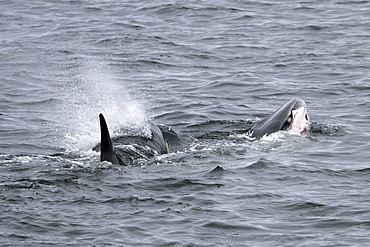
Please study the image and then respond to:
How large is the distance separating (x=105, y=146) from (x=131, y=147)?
185 centimetres

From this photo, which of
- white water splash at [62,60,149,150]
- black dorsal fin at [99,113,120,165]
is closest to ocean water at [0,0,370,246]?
white water splash at [62,60,149,150]

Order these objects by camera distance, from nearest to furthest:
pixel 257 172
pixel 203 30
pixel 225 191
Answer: pixel 225 191, pixel 257 172, pixel 203 30

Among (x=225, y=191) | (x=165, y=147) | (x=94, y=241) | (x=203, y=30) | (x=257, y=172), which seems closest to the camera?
(x=94, y=241)

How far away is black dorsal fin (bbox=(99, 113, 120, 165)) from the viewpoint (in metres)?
13.8

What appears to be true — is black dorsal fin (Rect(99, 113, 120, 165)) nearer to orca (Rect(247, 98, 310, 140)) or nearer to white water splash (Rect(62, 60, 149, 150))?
white water splash (Rect(62, 60, 149, 150))

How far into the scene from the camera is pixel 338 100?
21.5 metres

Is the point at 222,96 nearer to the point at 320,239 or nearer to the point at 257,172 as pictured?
the point at 257,172

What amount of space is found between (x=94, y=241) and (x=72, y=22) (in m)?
21.4

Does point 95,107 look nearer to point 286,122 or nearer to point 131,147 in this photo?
point 131,147

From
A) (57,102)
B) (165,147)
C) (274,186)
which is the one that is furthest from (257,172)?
(57,102)

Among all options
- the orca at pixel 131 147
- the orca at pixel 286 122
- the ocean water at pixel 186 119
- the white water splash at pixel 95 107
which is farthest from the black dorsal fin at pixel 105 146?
the orca at pixel 286 122

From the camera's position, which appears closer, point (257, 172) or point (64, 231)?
point (64, 231)

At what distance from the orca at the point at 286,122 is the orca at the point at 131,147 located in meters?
1.94

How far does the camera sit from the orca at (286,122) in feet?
57.3
